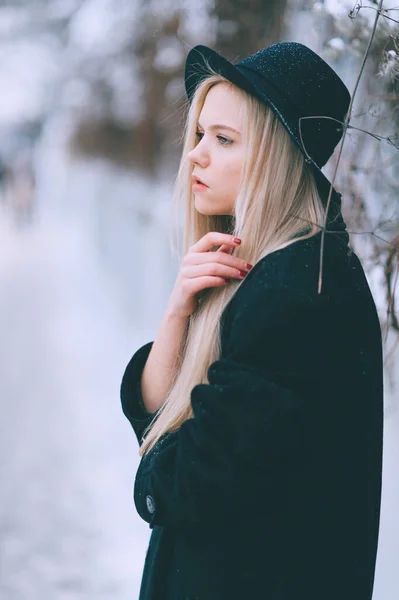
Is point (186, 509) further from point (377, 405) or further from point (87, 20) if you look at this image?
point (87, 20)

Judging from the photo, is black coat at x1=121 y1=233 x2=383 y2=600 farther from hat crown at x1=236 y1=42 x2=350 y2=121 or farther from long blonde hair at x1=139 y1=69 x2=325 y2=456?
hat crown at x1=236 y1=42 x2=350 y2=121

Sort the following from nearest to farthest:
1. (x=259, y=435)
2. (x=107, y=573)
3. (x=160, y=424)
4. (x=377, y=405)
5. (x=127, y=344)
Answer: (x=259, y=435) < (x=377, y=405) < (x=160, y=424) < (x=107, y=573) < (x=127, y=344)

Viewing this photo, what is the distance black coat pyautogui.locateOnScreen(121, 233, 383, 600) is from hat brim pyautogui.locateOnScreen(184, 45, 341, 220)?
0.14m

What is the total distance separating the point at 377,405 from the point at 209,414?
33 cm

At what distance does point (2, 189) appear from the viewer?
18359 millimetres

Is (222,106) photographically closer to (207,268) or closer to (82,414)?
(207,268)

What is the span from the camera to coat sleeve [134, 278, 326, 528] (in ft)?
4.02

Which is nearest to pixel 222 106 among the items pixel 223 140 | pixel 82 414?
pixel 223 140

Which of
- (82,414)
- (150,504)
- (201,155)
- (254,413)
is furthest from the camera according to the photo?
(82,414)

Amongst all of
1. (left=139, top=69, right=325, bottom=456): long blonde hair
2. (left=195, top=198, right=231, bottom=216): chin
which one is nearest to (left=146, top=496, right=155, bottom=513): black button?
(left=139, top=69, right=325, bottom=456): long blonde hair

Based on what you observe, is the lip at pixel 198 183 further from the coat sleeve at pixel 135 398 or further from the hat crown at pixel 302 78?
the coat sleeve at pixel 135 398

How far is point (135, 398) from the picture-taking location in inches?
64.7

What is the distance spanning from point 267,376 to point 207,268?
28 cm

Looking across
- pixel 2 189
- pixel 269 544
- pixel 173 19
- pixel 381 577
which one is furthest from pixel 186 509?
pixel 2 189
